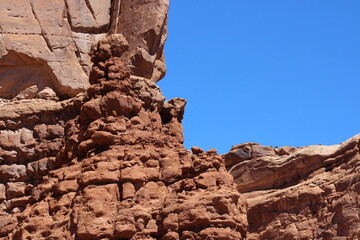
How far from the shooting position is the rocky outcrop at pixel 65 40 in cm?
2962

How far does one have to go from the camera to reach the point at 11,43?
29.6 m

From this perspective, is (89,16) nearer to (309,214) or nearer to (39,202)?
(39,202)

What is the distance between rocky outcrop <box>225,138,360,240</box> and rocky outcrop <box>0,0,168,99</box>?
1306 centimetres

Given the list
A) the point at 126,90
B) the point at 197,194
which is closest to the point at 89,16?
the point at 126,90

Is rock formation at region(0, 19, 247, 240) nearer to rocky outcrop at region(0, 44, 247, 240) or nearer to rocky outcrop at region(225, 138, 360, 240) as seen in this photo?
rocky outcrop at region(0, 44, 247, 240)

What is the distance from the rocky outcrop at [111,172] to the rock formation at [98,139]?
3cm

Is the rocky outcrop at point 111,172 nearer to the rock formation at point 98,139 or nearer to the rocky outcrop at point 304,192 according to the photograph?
the rock formation at point 98,139

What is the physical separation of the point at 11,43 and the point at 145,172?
824 cm

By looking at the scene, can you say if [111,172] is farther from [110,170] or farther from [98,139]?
[98,139]

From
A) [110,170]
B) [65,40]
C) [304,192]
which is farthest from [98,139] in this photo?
[304,192]

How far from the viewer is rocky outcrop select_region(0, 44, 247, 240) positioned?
22672 millimetres

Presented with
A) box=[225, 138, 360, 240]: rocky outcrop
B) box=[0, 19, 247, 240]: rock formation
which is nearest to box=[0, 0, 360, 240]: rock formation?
box=[0, 19, 247, 240]: rock formation

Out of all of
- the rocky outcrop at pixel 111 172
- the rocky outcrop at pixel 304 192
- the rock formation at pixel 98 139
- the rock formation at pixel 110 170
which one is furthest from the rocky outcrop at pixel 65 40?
the rocky outcrop at pixel 304 192

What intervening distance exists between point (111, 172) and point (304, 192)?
65.7 ft
